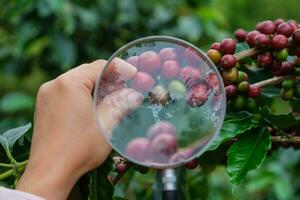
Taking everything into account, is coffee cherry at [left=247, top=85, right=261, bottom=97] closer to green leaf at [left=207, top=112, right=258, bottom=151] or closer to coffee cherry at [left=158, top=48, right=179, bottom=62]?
green leaf at [left=207, top=112, right=258, bottom=151]

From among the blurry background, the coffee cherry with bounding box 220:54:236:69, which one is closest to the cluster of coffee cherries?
the coffee cherry with bounding box 220:54:236:69

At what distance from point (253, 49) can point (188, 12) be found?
258cm

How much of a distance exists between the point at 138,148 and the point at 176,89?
111mm

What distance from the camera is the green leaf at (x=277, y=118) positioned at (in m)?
1.10

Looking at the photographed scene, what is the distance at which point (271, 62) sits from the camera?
108cm

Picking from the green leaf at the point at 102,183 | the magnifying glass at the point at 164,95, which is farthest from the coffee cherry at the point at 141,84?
the green leaf at the point at 102,183

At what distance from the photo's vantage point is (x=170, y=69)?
942 mm

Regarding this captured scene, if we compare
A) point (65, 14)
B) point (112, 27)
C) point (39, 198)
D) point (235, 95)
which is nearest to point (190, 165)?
point (235, 95)

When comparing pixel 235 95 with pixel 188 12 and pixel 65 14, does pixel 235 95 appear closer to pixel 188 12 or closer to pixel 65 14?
pixel 65 14

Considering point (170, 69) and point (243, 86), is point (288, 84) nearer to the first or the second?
point (243, 86)

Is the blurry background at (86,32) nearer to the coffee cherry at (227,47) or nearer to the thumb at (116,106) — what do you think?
the coffee cherry at (227,47)

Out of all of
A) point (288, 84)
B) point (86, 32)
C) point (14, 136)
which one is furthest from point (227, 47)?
point (86, 32)

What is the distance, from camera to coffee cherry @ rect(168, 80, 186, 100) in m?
0.94

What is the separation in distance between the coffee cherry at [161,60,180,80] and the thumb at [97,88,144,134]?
0.14ft
